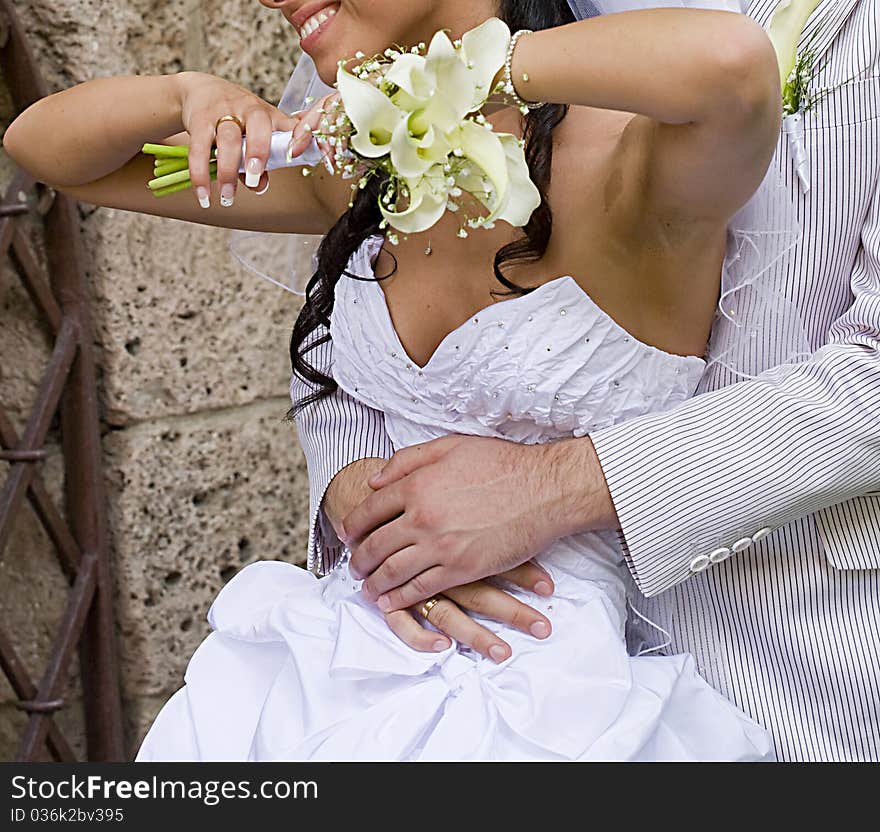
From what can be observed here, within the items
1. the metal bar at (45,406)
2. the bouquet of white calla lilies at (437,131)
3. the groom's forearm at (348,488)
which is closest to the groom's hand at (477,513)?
the groom's forearm at (348,488)

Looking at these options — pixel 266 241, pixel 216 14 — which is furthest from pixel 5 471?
pixel 216 14

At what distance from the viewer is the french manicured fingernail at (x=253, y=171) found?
1081 mm

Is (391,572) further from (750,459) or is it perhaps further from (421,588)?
(750,459)

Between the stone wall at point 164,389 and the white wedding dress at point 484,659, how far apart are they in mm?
706

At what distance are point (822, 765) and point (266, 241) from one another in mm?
1036

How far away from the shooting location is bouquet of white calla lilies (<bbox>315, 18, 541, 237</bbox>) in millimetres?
916

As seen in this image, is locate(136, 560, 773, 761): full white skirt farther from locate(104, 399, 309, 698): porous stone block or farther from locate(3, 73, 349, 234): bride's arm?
locate(104, 399, 309, 698): porous stone block

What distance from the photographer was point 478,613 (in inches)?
49.1

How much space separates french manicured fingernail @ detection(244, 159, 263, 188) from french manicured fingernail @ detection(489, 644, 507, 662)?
0.50 meters

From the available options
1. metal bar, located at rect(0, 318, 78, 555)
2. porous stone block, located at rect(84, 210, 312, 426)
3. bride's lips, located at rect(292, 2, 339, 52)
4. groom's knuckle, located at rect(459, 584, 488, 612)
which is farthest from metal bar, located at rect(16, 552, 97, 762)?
bride's lips, located at rect(292, 2, 339, 52)

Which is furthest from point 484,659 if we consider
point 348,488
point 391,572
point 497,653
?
point 348,488

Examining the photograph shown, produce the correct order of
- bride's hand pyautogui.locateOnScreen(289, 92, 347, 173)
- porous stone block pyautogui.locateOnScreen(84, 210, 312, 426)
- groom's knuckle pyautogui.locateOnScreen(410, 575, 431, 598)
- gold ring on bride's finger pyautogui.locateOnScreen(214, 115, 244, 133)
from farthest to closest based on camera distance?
porous stone block pyautogui.locateOnScreen(84, 210, 312, 426) → groom's knuckle pyautogui.locateOnScreen(410, 575, 431, 598) → gold ring on bride's finger pyautogui.locateOnScreen(214, 115, 244, 133) → bride's hand pyautogui.locateOnScreen(289, 92, 347, 173)

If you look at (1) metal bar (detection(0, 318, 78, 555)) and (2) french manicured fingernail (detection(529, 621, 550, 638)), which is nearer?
(2) french manicured fingernail (detection(529, 621, 550, 638))

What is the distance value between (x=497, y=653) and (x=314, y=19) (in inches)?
27.2
